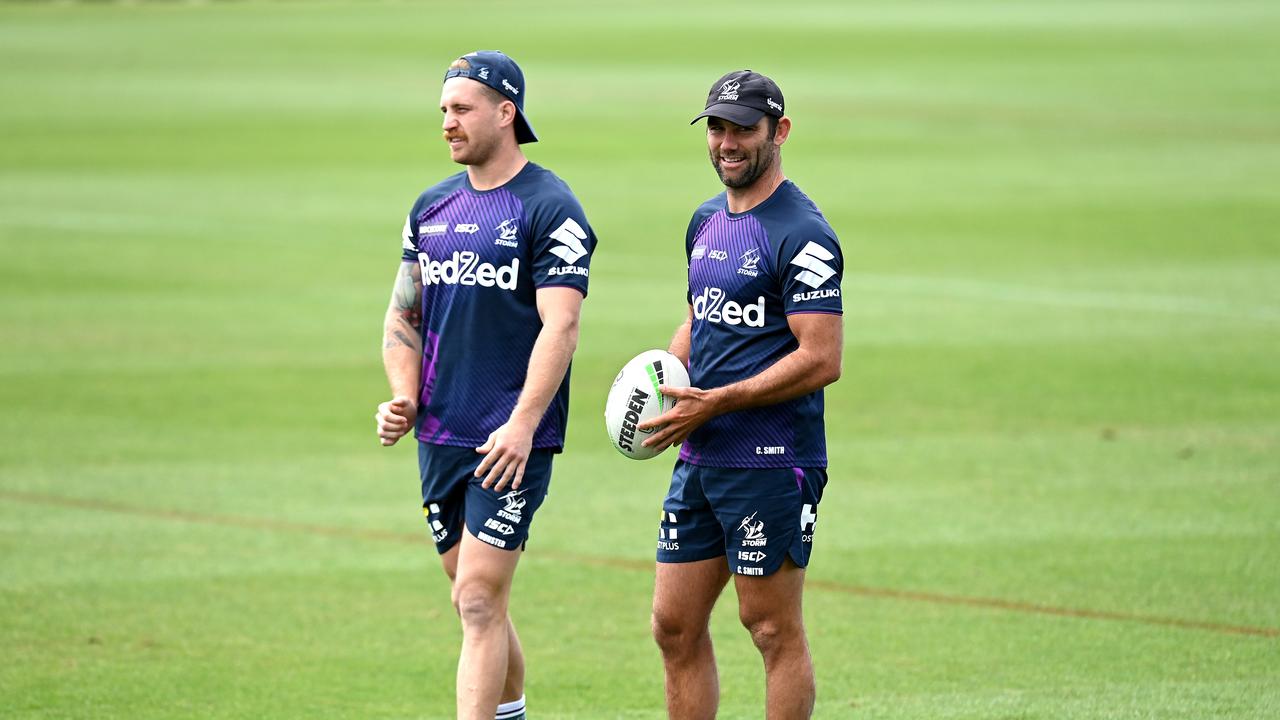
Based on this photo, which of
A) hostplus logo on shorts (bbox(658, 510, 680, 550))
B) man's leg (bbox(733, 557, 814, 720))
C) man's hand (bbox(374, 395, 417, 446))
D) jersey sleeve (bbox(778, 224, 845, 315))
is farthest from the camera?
man's hand (bbox(374, 395, 417, 446))

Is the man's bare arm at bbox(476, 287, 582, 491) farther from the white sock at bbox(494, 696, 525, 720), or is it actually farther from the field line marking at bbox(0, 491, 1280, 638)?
the field line marking at bbox(0, 491, 1280, 638)

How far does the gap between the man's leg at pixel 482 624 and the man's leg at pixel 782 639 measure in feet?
3.03

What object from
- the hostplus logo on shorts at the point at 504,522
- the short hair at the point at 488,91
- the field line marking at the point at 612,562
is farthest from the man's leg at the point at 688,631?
the field line marking at the point at 612,562

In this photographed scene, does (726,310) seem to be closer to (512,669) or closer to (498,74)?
(498,74)

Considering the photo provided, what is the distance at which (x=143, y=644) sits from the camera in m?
8.63

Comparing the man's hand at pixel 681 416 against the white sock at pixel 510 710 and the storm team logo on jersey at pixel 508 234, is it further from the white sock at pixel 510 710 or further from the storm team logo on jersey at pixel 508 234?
the white sock at pixel 510 710

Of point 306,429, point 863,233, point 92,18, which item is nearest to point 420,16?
point 92,18

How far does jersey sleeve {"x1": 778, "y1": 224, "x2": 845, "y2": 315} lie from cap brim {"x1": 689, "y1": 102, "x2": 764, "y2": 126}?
423mm

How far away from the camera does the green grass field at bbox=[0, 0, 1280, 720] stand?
841 cm

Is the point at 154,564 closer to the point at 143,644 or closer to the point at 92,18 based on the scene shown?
the point at 143,644

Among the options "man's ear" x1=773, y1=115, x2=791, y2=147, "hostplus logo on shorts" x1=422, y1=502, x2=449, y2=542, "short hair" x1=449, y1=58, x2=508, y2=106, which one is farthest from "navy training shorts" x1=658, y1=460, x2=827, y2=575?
"short hair" x1=449, y1=58, x2=508, y2=106

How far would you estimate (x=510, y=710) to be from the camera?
285 inches

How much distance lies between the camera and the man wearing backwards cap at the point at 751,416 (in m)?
6.52

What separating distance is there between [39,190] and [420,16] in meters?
39.8
